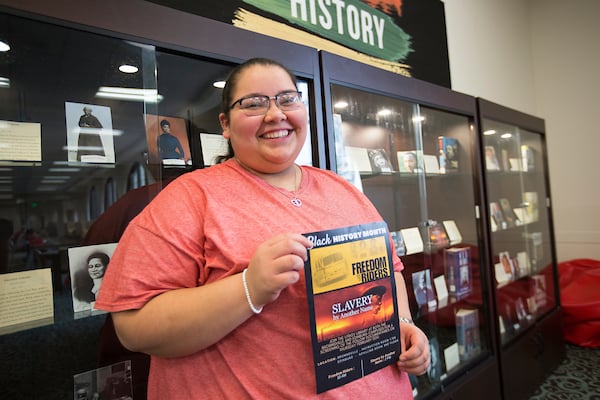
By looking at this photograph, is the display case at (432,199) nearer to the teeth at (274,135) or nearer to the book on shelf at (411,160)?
the book on shelf at (411,160)

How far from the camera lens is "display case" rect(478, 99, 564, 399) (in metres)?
2.48

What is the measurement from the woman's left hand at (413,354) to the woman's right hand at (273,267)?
44cm

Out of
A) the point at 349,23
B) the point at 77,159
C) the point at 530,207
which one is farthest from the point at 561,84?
the point at 77,159

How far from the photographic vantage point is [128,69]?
1113 mm

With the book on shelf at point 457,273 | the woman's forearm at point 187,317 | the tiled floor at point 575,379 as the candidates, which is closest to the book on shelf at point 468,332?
the book on shelf at point 457,273

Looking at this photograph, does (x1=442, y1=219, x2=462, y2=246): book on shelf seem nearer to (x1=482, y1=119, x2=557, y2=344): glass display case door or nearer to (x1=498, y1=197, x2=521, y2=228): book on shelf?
(x1=482, y1=119, x2=557, y2=344): glass display case door

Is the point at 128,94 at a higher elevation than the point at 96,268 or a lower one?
higher

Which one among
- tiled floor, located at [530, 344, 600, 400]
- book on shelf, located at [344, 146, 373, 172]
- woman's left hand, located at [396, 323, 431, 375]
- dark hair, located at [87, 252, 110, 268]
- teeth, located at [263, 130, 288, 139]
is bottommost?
tiled floor, located at [530, 344, 600, 400]

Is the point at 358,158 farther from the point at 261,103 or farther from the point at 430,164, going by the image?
the point at 261,103

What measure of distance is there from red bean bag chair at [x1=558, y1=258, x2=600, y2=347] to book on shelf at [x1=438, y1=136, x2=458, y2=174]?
214cm

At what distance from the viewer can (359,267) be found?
90 cm

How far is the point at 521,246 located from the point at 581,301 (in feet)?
3.84

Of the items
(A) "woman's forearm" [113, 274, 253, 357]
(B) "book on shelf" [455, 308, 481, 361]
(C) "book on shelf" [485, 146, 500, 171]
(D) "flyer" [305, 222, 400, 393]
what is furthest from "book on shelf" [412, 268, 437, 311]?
(A) "woman's forearm" [113, 274, 253, 357]

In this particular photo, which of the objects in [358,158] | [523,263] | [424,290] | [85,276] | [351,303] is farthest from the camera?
[523,263]
